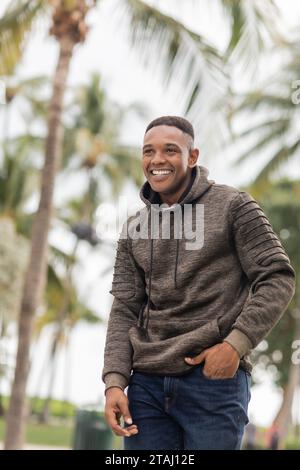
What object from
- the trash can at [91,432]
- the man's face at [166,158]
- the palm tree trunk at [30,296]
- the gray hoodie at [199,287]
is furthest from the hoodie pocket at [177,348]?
the trash can at [91,432]

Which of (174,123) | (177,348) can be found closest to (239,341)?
(177,348)

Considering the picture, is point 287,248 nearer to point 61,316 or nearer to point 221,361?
point 61,316

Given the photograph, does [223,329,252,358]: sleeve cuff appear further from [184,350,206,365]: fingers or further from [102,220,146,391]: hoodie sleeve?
[102,220,146,391]: hoodie sleeve

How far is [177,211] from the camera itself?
3.09 metres

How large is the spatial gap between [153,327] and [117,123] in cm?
3249

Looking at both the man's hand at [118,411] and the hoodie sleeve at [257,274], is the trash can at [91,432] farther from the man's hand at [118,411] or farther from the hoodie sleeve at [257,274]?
the hoodie sleeve at [257,274]

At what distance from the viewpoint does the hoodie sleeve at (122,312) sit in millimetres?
3064

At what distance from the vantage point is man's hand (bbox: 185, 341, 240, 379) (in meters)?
2.80

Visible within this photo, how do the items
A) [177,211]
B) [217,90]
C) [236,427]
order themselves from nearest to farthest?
[236,427], [177,211], [217,90]

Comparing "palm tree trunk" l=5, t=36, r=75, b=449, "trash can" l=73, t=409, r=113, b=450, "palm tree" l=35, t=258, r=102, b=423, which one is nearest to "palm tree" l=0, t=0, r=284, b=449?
"palm tree trunk" l=5, t=36, r=75, b=449

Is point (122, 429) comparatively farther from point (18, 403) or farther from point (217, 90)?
point (18, 403)

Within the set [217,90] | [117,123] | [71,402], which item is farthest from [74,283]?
[217,90]

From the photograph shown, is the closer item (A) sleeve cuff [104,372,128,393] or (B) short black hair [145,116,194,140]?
(A) sleeve cuff [104,372,128,393]

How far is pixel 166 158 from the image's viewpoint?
3086mm
